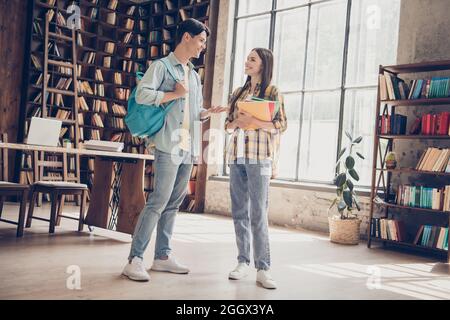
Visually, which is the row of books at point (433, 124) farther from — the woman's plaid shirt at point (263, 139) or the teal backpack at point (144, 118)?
the teal backpack at point (144, 118)

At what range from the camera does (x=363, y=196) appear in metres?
5.44

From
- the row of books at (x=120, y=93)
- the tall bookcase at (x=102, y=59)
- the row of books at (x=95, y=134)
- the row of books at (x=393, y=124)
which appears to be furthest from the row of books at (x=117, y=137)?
the row of books at (x=393, y=124)

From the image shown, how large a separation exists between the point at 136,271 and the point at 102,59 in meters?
6.19

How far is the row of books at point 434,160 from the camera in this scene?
4.38 m

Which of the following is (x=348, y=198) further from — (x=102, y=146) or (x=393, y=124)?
(x=102, y=146)

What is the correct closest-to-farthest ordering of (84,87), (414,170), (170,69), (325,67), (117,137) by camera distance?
(170,69), (414,170), (325,67), (84,87), (117,137)

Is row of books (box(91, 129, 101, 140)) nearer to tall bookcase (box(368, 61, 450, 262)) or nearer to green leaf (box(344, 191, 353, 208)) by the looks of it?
green leaf (box(344, 191, 353, 208))

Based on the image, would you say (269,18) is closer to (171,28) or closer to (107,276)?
(171,28)

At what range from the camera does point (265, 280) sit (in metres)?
2.70

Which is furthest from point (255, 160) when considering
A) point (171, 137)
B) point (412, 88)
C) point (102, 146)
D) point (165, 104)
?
point (412, 88)

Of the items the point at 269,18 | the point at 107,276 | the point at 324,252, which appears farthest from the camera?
the point at 269,18
